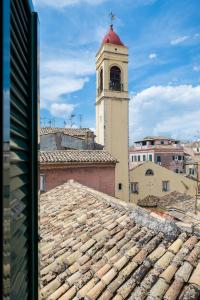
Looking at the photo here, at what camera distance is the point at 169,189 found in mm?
28672

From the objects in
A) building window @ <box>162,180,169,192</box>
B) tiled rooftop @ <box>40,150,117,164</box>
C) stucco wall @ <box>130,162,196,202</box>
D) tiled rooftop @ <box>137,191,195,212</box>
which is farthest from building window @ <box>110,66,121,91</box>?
tiled rooftop @ <box>137,191,195,212</box>

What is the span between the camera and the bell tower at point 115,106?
23.8 meters

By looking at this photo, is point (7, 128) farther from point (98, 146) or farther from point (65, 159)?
point (98, 146)

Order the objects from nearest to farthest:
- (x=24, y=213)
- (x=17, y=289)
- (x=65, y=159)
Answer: (x=17, y=289)
(x=24, y=213)
(x=65, y=159)

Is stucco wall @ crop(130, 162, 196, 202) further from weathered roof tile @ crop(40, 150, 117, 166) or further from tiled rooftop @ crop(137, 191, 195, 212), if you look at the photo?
weathered roof tile @ crop(40, 150, 117, 166)

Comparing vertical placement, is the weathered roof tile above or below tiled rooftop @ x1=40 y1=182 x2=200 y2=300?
above

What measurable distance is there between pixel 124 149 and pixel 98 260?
2004cm

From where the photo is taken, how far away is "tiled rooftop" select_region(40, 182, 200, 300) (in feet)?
11.3

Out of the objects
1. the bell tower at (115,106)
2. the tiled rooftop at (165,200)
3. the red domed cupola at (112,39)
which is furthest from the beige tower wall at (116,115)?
the tiled rooftop at (165,200)

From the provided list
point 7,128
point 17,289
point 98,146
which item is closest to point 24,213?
point 17,289

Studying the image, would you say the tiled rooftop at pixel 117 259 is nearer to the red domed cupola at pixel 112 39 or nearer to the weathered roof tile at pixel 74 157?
the weathered roof tile at pixel 74 157

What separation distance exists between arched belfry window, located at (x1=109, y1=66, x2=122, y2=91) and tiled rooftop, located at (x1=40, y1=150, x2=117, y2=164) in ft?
32.5

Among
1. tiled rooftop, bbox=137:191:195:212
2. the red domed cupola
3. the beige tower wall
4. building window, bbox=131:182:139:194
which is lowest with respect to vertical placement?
tiled rooftop, bbox=137:191:195:212

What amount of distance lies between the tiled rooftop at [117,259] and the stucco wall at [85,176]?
7.38 metres
